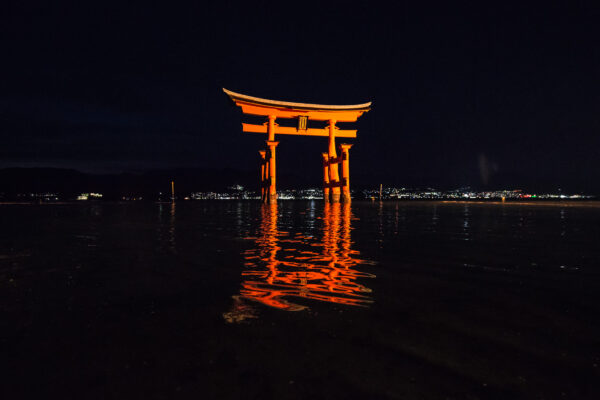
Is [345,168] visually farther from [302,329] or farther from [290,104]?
→ [302,329]

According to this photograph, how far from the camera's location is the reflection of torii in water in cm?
344

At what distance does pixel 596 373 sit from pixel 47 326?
423 centimetres

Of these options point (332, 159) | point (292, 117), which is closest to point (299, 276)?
point (292, 117)

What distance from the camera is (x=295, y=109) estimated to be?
3738cm

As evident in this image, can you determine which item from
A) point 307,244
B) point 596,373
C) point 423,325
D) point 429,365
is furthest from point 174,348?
point 307,244

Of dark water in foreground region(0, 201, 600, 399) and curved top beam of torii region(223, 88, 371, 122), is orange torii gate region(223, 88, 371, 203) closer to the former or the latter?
curved top beam of torii region(223, 88, 371, 122)

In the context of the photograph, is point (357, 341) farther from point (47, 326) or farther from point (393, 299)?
point (47, 326)

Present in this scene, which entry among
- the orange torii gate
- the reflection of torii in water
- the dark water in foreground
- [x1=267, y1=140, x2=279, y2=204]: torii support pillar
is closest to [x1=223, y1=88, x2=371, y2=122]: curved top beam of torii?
the orange torii gate

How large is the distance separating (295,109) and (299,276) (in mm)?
35022

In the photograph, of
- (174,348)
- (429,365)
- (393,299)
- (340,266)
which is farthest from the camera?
(340,266)

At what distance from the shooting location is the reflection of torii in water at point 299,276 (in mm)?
3439

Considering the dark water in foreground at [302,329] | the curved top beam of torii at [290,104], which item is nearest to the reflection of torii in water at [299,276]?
the dark water in foreground at [302,329]

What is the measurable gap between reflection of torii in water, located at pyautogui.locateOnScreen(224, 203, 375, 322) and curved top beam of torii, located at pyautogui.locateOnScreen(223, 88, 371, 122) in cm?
2993

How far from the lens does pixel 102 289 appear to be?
396 centimetres
